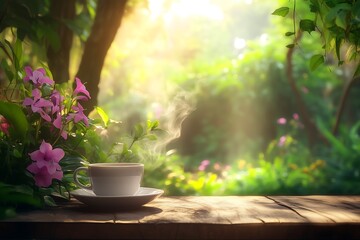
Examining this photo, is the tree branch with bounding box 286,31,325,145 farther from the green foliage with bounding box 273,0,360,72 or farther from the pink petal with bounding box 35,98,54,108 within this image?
the pink petal with bounding box 35,98,54,108

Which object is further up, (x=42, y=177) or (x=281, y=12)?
(x=281, y=12)

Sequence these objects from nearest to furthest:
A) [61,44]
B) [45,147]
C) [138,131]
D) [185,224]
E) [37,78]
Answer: [185,224] < [45,147] < [37,78] < [138,131] < [61,44]

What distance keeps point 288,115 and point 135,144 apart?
8241mm

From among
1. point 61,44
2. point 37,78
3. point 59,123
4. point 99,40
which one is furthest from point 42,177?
point 61,44

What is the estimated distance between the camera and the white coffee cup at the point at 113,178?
1.83m

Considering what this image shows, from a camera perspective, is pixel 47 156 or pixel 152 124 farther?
pixel 152 124

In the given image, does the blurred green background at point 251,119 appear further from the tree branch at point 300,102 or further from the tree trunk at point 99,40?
the tree trunk at point 99,40

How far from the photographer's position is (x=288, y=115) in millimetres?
10203

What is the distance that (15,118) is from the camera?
1.79 metres

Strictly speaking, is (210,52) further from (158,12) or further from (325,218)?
(325,218)

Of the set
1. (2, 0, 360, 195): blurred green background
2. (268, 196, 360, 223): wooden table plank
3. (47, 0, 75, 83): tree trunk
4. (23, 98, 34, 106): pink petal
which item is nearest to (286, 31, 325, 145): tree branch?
(2, 0, 360, 195): blurred green background

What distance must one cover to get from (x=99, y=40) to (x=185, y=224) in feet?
5.28

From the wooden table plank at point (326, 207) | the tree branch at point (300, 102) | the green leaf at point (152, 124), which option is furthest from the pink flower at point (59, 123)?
the tree branch at point (300, 102)

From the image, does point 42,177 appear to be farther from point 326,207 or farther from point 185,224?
point 326,207
